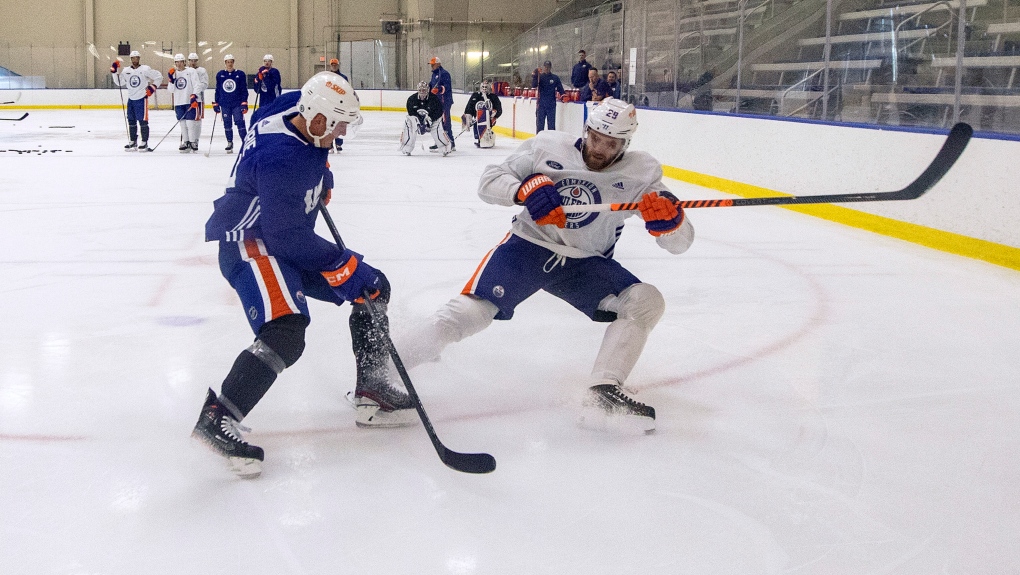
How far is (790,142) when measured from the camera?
679cm

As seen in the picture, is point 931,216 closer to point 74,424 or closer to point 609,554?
point 609,554

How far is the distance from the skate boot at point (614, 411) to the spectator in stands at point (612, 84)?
347 inches

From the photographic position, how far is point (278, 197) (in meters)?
2.09

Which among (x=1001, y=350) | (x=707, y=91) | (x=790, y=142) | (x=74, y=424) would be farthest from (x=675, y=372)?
(x=707, y=91)

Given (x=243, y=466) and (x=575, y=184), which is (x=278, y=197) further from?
(x=575, y=184)

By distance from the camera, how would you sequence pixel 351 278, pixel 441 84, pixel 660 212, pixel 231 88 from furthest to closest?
pixel 441 84 < pixel 231 88 < pixel 660 212 < pixel 351 278

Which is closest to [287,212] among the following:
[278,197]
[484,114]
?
[278,197]

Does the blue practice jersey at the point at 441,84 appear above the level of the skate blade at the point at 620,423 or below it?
above

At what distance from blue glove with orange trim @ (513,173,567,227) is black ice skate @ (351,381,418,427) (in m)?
0.60

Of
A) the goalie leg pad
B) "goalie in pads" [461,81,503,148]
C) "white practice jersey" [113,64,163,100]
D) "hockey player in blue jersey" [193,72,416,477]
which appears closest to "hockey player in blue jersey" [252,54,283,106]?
"white practice jersey" [113,64,163,100]

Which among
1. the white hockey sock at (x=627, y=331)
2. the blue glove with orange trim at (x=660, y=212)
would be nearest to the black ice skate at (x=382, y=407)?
the white hockey sock at (x=627, y=331)

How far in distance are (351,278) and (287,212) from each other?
22 cm

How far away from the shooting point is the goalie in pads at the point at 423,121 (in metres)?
11.0

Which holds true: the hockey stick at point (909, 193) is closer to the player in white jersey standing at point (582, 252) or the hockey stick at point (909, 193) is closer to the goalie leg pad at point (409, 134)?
the player in white jersey standing at point (582, 252)
